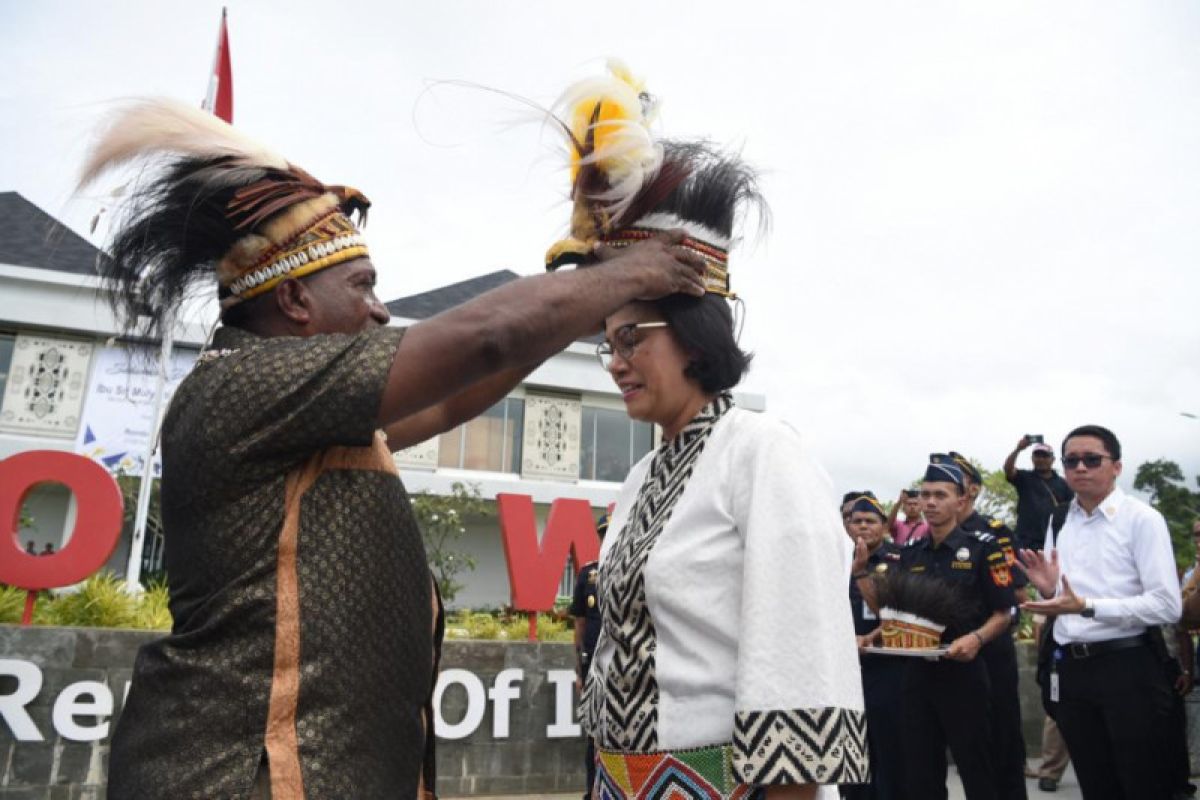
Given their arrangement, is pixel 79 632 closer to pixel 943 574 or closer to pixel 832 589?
pixel 943 574

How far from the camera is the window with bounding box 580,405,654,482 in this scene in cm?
2816

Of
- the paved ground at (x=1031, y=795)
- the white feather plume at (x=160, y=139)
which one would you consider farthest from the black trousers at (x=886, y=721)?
the white feather plume at (x=160, y=139)

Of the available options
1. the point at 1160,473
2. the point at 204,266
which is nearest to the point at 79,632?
the point at 204,266

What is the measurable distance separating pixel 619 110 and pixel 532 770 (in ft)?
24.7

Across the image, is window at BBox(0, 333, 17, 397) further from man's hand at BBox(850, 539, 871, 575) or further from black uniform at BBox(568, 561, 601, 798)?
man's hand at BBox(850, 539, 871, 575)

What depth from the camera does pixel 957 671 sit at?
5625 millimetres

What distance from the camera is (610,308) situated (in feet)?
6.10

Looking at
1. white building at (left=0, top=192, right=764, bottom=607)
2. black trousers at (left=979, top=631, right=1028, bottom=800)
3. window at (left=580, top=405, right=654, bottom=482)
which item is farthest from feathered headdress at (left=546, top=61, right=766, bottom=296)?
window at (left=580, top=405, right=654, bottom=482)

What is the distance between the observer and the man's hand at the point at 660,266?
Answer: 1958 mm

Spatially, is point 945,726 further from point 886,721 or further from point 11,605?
point 11,605

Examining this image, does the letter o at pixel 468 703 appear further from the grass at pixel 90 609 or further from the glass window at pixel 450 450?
the glass window at pixel 450 450

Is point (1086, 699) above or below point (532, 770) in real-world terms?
above

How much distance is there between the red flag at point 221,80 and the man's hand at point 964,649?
15510 millimetres

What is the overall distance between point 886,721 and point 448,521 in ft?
49.8
